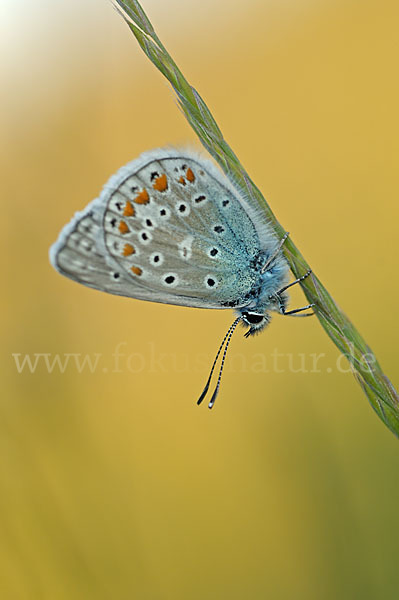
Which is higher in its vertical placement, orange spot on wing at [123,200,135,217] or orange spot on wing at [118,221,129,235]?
orange spot on wing at [123,200,135,217]

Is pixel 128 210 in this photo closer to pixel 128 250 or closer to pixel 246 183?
pixel 128 250

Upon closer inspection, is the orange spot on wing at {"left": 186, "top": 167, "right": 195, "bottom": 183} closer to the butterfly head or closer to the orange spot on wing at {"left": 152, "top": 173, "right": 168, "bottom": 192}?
the orange spot on wing at {"left": 152, "top": 173, "right": 168, "bottom": 192}

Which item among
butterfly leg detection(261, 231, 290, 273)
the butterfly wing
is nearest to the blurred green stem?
butterfly leg detection(261, 231, 290, 273)

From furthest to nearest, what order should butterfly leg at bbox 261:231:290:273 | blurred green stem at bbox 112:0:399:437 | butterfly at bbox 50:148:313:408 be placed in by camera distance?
butterfly at bbox 50:148:313:408, butterfly leg at bbox 261:231:290:273, blurred green stem at bbox 112:0:399:437

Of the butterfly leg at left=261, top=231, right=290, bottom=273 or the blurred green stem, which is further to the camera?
the butterfly leg at left=261, top=231, right=290, bottom=273

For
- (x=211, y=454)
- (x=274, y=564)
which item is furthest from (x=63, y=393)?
(x=274, y=564)

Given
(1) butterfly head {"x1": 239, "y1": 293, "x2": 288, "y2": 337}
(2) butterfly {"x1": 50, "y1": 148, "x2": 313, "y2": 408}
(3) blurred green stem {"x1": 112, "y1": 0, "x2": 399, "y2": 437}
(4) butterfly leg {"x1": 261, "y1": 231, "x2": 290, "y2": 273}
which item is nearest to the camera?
(3) blurred green stem {"x1": 112, "y1": 0, "x2": 399, "y2": 437}

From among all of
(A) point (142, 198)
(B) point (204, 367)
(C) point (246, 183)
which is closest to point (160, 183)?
(A) point (142, 198)

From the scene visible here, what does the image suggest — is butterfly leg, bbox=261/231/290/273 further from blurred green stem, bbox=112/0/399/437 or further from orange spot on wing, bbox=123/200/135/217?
orange spot on wing, bbox=123/200/135/217

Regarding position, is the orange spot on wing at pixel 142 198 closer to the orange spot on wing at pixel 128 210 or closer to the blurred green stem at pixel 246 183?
the orange spot on wing at pixel 128 210
